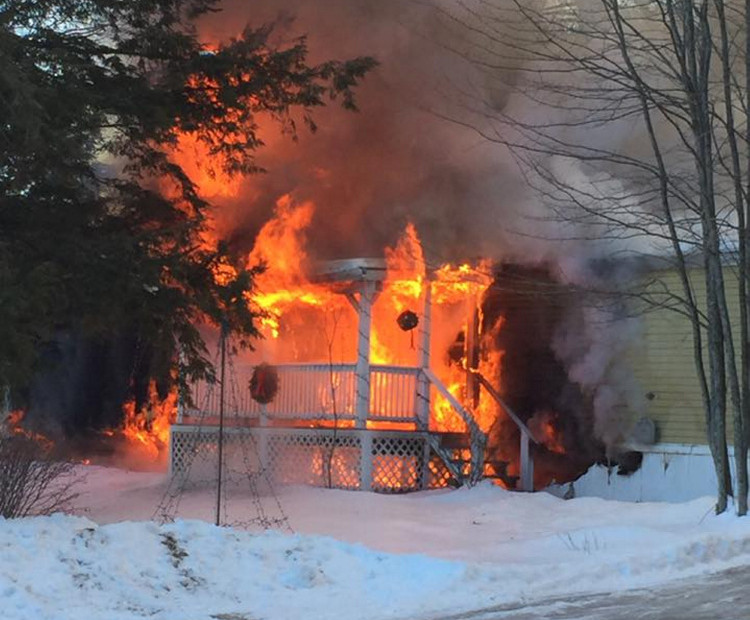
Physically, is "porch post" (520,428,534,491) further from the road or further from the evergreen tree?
the road

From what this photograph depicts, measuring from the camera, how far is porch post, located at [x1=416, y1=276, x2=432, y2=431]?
1421 cm

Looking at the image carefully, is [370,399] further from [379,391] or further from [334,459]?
[334,459]

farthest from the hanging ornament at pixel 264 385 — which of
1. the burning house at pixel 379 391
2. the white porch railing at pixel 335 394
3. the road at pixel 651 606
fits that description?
the road at pixel 651 606

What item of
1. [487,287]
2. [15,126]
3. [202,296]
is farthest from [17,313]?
[487,287]

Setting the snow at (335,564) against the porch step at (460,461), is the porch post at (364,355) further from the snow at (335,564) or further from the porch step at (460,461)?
the snow at (335,564)

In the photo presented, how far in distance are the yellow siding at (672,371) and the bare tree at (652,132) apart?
235 millimetres

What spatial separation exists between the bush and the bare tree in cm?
577

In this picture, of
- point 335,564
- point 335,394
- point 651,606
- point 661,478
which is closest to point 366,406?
point 335,394

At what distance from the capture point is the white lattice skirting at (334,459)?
45.4 feet

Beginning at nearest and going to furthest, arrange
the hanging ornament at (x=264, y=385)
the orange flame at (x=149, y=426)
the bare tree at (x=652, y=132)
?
the bare tree at (x=652, y=132) < the hanging ornament at (x=264, y=385) < the orange flame at (x=149, y=426)

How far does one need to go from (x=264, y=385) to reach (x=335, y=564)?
286 inches

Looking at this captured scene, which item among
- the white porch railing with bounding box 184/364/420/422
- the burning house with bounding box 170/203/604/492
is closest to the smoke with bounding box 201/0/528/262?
the burning house with bounding box 170/203/604/492

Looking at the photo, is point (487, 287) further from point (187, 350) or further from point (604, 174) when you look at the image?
point (187, 350)

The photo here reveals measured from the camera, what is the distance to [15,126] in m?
8.34
